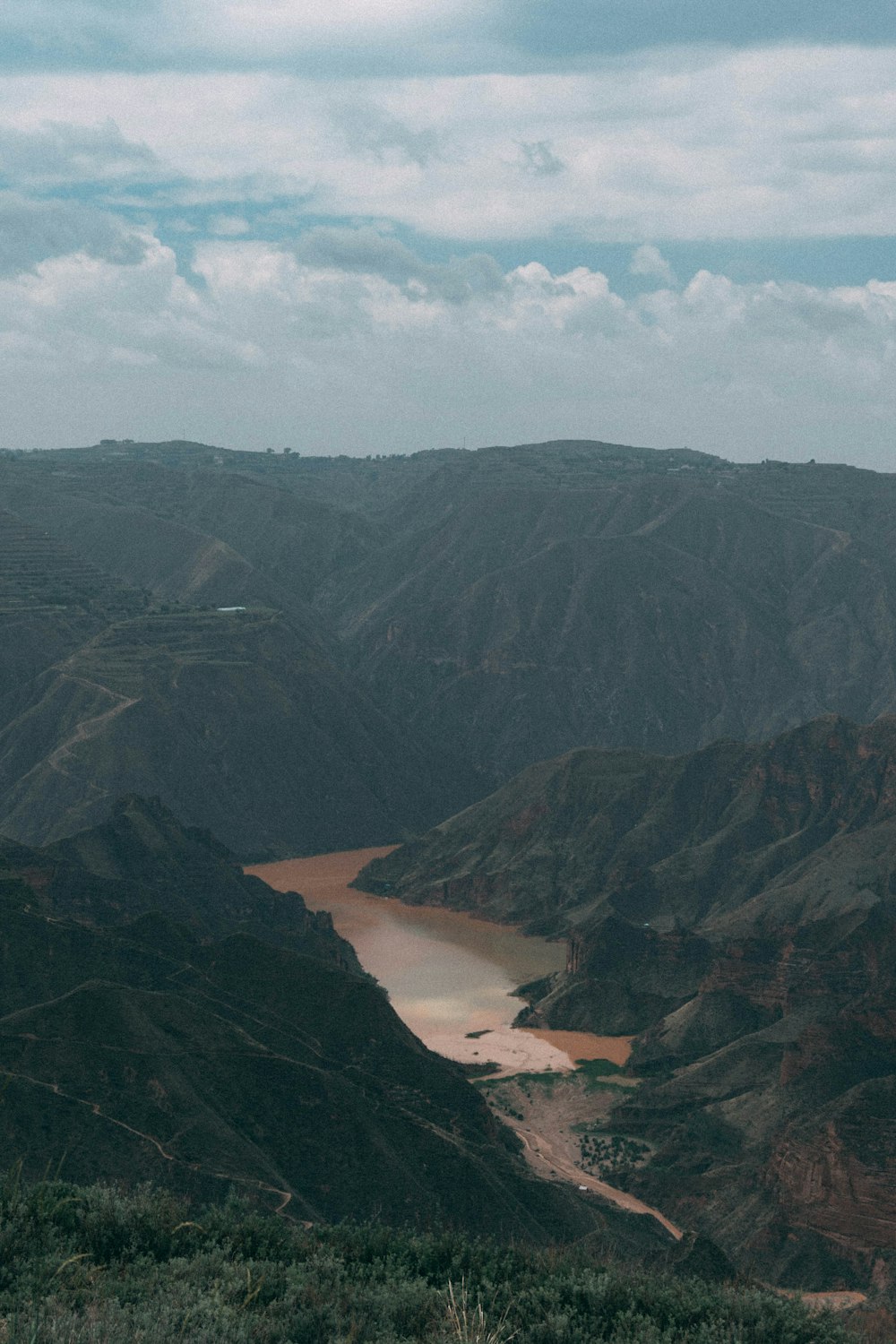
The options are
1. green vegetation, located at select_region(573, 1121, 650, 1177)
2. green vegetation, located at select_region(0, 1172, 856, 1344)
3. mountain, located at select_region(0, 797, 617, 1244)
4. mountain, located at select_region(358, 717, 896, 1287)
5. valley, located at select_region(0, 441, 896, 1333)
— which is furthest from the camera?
green vegetation, located at select_region(573, 1121, 650, 1177)

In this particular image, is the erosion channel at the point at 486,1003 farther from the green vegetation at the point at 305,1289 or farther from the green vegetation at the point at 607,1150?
the green vegetation at the point at 305,1289

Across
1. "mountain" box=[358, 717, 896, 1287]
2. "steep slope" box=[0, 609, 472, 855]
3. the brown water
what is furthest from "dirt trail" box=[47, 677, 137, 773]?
"mountain" box=[358, 717, 896, 1287]

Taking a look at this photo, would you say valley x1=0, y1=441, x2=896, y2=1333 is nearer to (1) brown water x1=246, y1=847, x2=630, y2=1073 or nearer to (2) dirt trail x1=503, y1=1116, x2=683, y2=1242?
(2) dirt trail x1=503, y1=1116, x2=683, y2=1242

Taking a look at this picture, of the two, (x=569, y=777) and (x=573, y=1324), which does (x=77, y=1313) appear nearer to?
(x=573, y=1324)

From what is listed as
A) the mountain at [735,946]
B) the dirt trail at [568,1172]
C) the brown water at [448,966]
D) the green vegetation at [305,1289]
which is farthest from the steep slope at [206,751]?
the green vegetation at [305,1289]

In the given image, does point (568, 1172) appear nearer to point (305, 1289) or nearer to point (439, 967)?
point (305, 1289)

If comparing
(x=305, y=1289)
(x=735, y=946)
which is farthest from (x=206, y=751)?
(x=305, y=1289)
